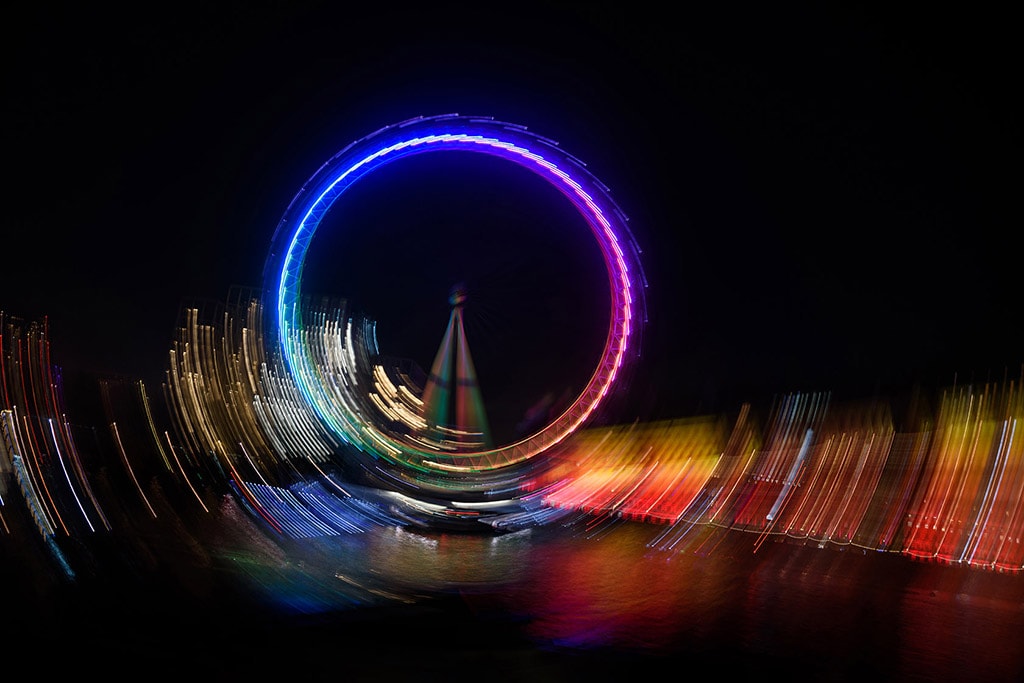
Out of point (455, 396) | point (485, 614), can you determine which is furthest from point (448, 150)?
point (485, 614)

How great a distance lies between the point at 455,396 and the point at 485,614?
399 cm

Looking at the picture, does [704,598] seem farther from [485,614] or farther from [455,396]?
[455,396]

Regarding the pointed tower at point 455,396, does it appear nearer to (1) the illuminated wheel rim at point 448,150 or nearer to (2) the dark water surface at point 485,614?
(1) the illuminated wheel rim at point 448,150

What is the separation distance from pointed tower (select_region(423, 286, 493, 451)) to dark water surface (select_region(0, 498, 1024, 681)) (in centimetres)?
174

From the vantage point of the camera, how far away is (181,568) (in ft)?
14.6

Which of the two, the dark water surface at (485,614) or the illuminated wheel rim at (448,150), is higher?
the illuminated wheel rim at (448,150)

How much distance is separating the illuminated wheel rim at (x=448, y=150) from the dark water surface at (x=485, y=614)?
1403mm

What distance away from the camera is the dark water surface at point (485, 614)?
3.30 metres

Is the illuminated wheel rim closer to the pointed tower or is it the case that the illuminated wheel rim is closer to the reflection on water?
the pointed tower

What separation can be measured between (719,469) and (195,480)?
637cm

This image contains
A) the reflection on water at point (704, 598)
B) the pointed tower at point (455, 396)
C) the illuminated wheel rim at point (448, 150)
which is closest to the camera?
the reflection on water at point (704, 598)

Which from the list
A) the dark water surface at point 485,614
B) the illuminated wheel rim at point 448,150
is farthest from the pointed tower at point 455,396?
the dark water surface at point 485,614

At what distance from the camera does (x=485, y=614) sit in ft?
14.4

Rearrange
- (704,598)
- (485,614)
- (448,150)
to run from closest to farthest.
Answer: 1. (485,614)
2. (704,598)
3. (448,150)
